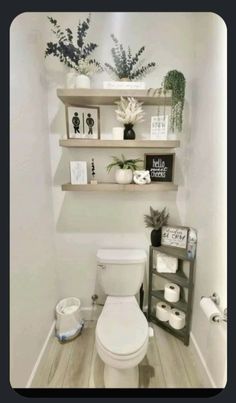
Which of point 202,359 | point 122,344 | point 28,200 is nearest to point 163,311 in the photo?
point 202,359

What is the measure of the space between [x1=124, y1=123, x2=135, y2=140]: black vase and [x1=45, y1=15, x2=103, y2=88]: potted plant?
0.32 metres

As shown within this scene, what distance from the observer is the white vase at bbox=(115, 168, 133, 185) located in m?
1.13

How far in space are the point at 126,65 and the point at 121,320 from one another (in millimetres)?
1478

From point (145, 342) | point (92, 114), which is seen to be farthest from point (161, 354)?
point (92, 114)

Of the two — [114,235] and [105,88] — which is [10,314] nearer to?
[114,235]

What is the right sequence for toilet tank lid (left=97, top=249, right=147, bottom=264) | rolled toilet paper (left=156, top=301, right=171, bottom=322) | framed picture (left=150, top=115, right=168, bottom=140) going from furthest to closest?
rolled toilet paper (left=156, top=301, right=171, bottom=322)
toilet tank lid (left=97, top=249, right=147, bottom=264)
framed picture (left=150, top=115, right=168, bottom=140)

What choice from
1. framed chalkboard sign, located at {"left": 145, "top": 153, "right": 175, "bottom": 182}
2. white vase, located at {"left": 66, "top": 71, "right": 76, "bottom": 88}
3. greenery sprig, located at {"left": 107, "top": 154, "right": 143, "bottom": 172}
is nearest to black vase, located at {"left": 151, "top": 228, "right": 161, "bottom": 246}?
framed chalkboard sign, located at {"left": 145, "top": 153, "right": 175, "bottom": 182}

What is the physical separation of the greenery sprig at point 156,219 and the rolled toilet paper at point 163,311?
614mm

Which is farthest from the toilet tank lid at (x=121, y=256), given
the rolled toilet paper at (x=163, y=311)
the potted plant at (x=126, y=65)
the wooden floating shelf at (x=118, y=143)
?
the potted plant at (x=126, y=65)

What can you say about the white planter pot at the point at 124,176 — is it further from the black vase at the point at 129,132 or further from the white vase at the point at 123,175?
the black vase at the point at 129,132

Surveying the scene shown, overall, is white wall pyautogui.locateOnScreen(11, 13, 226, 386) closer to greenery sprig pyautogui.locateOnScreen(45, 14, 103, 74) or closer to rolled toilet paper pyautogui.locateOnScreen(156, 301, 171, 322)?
greenery sprig pyautogui.locateOnScreen(45, 14, 103, 74)

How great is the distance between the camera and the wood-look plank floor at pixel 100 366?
1.03 m

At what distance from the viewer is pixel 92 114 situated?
3.76 feet

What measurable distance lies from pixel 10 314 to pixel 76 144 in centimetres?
91
